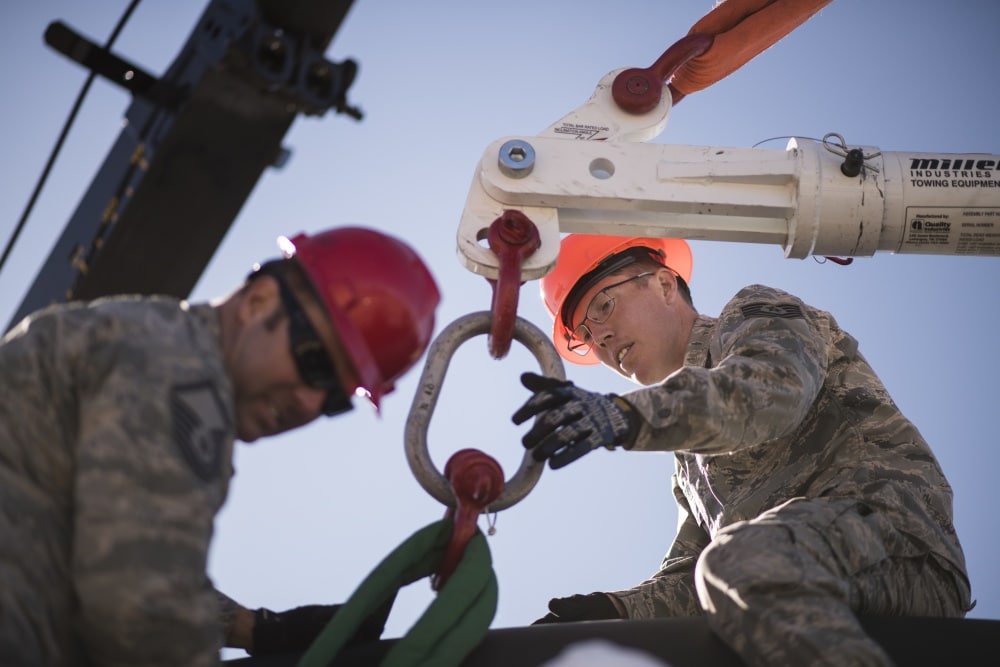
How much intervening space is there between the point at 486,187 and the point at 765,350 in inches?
39.4

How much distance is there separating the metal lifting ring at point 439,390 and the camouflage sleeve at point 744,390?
301 mm

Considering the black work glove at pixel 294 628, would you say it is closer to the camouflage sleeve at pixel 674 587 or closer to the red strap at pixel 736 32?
the camouflage sleeve at pixel 674 587

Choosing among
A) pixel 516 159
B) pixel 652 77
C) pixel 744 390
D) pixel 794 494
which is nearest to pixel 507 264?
pixel 516 159

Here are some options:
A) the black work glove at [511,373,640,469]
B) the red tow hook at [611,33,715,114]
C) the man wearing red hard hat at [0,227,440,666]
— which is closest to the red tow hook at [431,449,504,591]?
the black work glove at [511,373,640,469]

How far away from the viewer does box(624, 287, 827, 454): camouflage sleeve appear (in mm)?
3162

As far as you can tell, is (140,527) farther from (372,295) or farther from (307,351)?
(372,295)

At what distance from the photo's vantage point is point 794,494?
3.58 meters

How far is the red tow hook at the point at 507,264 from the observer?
3309 millimetres

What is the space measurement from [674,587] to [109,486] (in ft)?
7.71

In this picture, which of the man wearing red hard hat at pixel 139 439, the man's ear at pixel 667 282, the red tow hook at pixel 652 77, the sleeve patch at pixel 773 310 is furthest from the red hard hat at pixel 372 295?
the man's ear at pixel 667 282

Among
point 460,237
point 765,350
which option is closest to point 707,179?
point 765,350

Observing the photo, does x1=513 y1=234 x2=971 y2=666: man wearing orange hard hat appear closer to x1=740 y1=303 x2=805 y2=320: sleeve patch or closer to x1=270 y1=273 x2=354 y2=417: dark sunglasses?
x1=740 y1=303 x2=805 y2=320: sleeve patch

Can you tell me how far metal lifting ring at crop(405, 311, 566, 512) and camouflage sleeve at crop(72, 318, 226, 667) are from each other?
954 millimetres

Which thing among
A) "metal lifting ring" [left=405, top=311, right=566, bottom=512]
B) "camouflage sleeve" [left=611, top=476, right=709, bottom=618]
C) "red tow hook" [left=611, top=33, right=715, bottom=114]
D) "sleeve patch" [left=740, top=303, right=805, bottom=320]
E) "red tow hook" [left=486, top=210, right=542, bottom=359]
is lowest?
"camouflage sleeve" [left=611, top=476, right=709, bottom=618]
